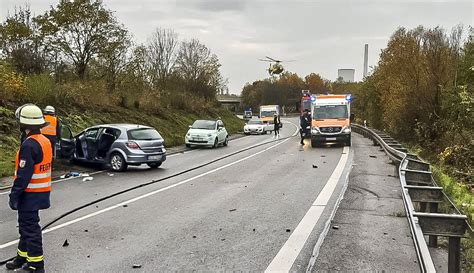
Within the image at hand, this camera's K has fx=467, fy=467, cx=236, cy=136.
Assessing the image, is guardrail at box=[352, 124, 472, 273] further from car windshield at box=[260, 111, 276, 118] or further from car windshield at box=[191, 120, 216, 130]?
car windshield at box=[260, 111, 276, 118]

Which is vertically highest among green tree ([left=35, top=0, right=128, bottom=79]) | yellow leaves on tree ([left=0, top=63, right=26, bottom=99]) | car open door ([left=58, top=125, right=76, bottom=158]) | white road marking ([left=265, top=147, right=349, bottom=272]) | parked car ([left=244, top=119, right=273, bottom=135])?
green tree ([left=35, top=0, right=128, bottom=79])

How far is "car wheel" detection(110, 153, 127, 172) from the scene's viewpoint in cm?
1454

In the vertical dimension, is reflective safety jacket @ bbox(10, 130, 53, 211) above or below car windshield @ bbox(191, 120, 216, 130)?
above

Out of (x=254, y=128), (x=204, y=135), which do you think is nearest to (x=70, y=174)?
(x=204, y=135)

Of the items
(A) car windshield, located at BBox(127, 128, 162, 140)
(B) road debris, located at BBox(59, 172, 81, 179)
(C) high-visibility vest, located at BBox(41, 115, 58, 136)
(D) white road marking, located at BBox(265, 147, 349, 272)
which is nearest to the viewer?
(D) white road marking, located at BBox(265, 147, 349, 272)

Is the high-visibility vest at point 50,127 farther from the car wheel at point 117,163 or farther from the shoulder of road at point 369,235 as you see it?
the shoulder of road at point 369,235

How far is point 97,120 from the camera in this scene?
23219 mm

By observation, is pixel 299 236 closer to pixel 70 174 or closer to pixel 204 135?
pixel 70 174

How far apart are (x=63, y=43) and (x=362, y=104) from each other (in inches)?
1204

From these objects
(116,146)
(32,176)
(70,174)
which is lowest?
(70,174)

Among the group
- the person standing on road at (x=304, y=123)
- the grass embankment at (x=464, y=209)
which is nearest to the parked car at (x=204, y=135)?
the person standing on road at (x=304, y=123)

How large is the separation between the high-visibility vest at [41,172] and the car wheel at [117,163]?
9188 mm

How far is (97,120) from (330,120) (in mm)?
12051

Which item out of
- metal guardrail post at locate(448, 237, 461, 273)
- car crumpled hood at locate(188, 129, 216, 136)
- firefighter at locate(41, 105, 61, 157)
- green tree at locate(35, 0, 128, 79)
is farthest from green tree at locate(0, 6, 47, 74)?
metal guardrail post at locate(448, 237, 461, 273)
